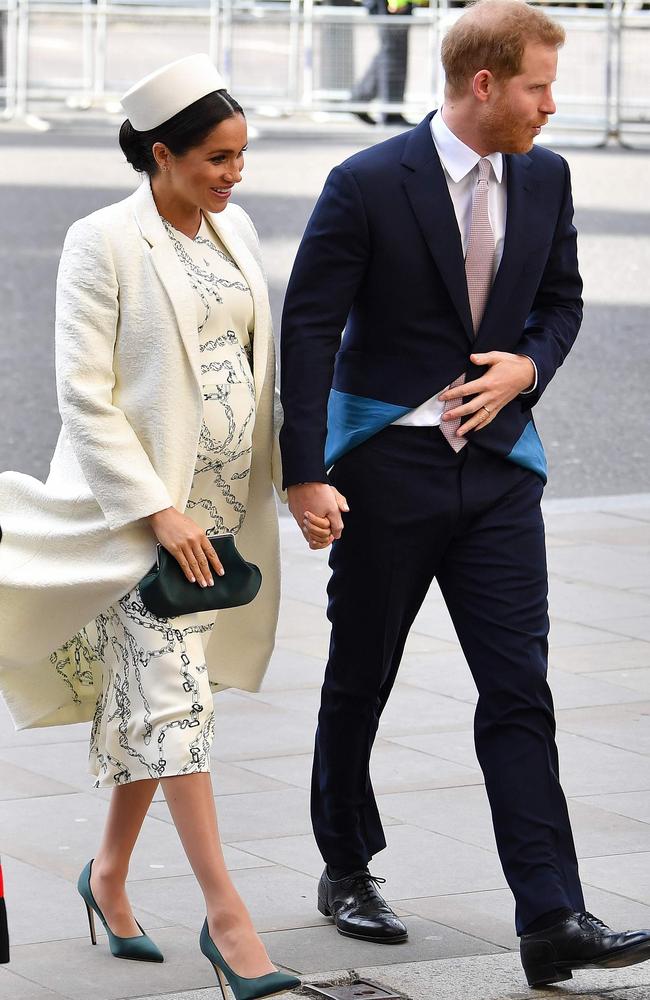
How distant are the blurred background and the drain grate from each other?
837 cm

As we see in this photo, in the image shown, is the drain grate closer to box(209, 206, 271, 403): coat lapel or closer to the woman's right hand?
the woman's right hand

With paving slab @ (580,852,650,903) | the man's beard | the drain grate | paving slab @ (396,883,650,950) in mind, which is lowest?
paving slab @ (580,852,650,903)

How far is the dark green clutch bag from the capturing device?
11.8ft

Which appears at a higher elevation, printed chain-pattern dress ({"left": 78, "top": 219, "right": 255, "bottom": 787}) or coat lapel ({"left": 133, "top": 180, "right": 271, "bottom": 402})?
coat lapel ({"left": 133, "top": 180, "right": 271, "bottom": 402})

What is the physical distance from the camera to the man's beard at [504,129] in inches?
147

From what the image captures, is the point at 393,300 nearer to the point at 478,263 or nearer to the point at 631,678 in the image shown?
the point at 478,263

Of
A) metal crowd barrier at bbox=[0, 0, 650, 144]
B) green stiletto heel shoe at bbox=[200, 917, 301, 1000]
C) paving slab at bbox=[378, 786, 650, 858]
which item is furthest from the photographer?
metal crowd barrier at bbox=[0, 0, 650, 144]

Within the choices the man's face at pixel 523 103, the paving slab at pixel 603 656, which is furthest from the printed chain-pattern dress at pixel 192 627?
the paving slab at pixel 603 656

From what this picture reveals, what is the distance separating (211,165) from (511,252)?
2.03 feet

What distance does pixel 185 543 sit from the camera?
11.8ft

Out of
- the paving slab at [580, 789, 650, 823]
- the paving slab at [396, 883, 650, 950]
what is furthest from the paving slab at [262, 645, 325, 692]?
the paving slab at [396, 883, 650, 950]

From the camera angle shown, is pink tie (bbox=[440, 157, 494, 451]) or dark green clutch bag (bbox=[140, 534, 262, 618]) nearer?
dark green clutch bag (bbox=[140, 534, 262, 618])

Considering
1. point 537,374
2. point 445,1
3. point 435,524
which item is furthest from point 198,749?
point 445,1

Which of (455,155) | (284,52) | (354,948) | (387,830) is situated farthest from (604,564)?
(284,52)
